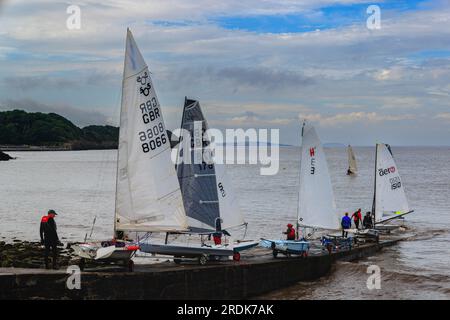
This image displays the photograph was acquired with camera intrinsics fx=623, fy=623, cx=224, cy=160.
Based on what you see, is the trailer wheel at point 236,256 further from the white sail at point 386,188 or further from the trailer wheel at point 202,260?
the white sail at point 386,188

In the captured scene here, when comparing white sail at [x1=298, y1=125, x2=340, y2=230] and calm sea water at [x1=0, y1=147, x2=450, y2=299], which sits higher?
white sail at [x1=298, y1=125, x2=340, y2=230]

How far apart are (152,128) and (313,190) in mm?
10786

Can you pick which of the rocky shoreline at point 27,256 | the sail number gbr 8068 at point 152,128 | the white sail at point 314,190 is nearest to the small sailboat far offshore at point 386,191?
the white sail at point 314,190

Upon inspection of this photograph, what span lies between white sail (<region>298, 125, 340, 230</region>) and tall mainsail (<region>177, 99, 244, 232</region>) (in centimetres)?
550

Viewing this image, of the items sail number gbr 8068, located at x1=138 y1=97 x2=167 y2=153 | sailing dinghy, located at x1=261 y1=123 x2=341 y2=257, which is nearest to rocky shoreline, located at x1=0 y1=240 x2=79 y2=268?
sail number gbr 8068, located at x1=138 y1=97 x2=167 y2=153

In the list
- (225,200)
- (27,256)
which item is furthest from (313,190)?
(27,256)

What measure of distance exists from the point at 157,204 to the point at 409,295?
10.7 metres

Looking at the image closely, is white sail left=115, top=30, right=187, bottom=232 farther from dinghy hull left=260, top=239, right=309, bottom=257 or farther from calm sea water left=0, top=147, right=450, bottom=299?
calm sea water left=0, top=147, right=450, bottom=299

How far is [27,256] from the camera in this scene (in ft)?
89.5

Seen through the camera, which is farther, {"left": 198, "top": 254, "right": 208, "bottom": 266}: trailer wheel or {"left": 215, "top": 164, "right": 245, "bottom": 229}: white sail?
{"left": 215, "top": 164, "right": 245, "bottom": 229}: white sail

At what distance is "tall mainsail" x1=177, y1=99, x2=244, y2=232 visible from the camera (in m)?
24.6

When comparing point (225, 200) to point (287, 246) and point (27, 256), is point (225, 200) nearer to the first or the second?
point (287, 246)

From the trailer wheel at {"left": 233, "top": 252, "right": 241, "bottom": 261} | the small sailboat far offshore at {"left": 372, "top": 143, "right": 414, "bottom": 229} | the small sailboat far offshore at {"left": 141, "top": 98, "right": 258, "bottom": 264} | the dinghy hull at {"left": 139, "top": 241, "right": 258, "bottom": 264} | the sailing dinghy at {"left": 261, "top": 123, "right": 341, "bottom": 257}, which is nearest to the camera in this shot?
the dinghy hull at {"left": 139, "top": 241, "right": 258, "bottom": 264}

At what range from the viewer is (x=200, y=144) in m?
24.9
